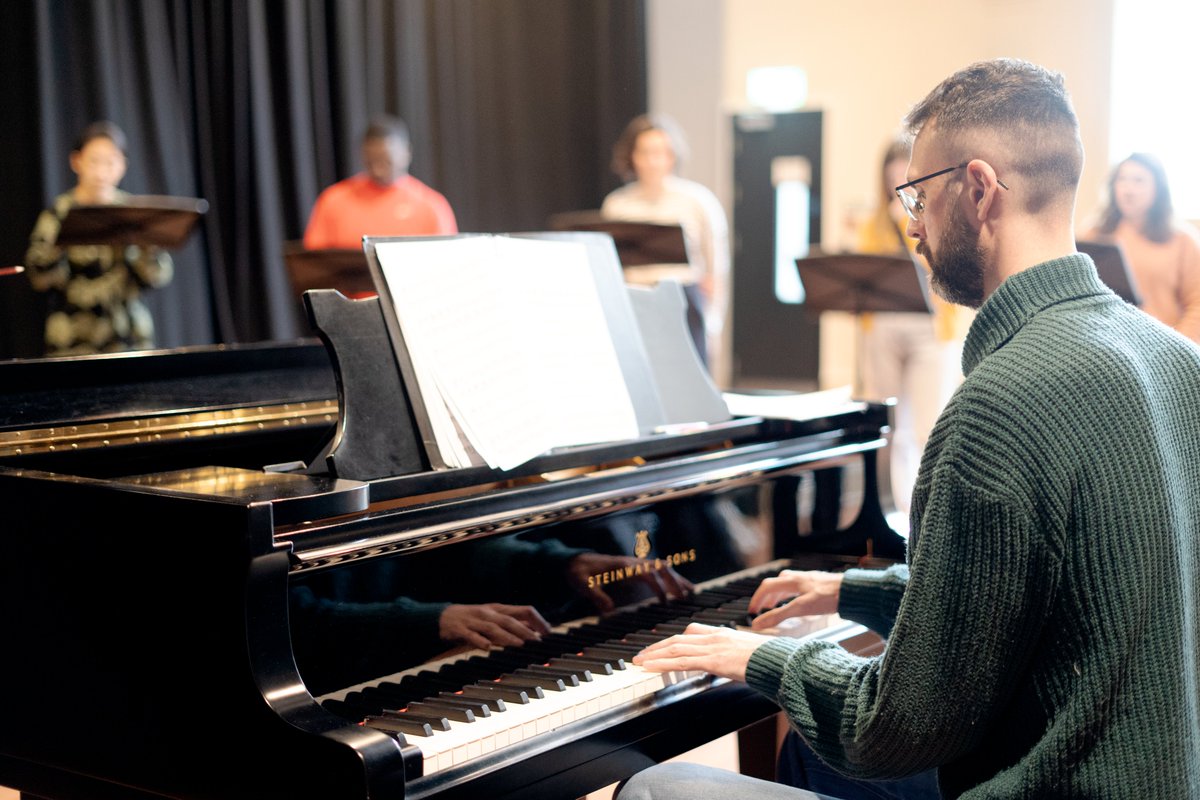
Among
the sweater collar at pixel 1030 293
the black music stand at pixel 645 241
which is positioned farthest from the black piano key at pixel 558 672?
the black music stand at pixel 645 241

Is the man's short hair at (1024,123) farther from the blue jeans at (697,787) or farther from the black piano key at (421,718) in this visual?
the black piano key at (421,718)

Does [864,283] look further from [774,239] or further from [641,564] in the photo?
[774,239]

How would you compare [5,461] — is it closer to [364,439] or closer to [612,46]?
[364,439]

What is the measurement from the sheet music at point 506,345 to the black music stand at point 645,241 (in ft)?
11.3

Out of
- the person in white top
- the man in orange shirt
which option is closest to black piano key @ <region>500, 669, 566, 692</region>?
the man in orange shirt

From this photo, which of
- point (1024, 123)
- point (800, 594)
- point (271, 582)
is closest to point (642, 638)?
point (800, 594)

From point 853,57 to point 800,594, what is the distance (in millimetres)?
7325

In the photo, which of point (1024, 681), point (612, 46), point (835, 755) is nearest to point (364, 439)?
point (835, 755)

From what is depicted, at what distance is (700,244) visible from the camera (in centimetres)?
657

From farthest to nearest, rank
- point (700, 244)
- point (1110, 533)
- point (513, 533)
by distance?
point (700, 244) → point (513, 533) → point (1110, 533)

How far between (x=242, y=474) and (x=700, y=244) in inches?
198

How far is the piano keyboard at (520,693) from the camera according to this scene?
1.58 metres

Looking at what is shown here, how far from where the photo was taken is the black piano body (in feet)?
4.93

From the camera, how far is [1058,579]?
1.29 metres
